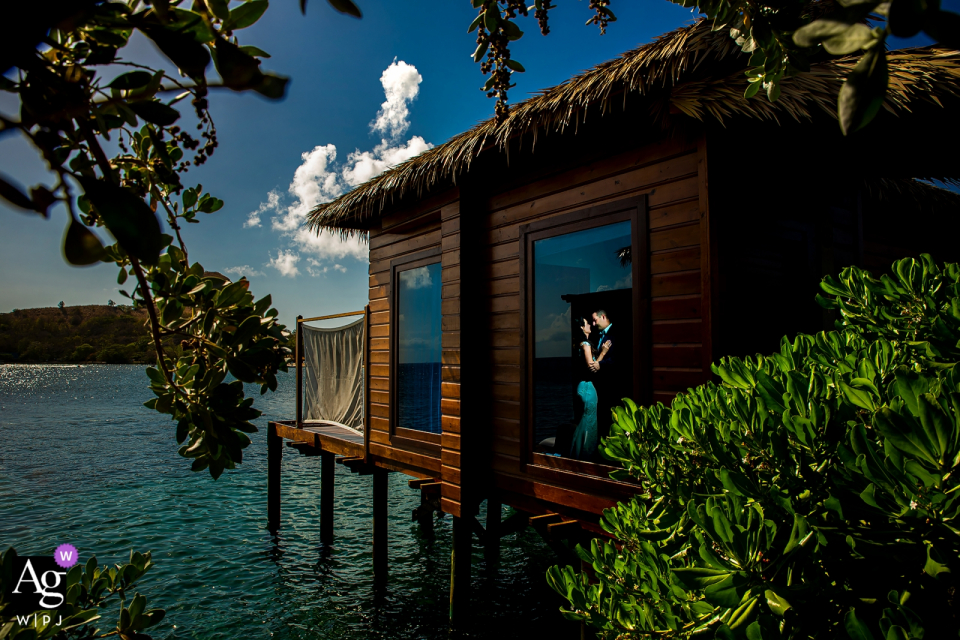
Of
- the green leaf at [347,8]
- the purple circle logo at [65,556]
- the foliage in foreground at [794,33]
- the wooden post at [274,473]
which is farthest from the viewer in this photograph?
the wooden post at [274,473]

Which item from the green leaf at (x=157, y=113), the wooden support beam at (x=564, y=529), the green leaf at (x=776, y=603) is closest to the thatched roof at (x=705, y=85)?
the green leaf at (x=776, y=603)

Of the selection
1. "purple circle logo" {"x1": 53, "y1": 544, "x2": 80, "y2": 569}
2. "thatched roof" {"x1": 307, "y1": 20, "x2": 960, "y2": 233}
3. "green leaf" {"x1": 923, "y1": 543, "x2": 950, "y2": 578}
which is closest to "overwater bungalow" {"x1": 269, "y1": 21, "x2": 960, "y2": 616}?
"thatched roof" {"x1": 307, "y1": 20, "x2": 960, "y2": 233}

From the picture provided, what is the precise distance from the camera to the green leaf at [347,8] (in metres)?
0.69

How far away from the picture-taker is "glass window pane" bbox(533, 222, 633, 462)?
392 cm

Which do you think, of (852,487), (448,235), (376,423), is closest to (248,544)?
(376,423)

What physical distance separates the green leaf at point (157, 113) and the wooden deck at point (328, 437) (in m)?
6.23

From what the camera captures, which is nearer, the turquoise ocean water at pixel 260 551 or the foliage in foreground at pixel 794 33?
the foliage in foreground at pixel 794 33

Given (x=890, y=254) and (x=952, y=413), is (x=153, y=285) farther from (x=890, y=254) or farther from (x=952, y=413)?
(x=890, y=254)

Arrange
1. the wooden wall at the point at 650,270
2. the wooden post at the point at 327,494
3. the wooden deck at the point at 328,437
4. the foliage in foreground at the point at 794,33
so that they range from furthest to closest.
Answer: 1. the wooden post at the point at 327,494
2. the wooden deck at the point at 328,437
3. the wooden wall at the point at 650,270
4. the foliage in foreground at the point at 794,33

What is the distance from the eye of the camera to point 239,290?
110 centimetres

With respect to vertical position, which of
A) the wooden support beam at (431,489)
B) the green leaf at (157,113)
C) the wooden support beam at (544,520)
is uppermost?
the green leaf at (157,113)

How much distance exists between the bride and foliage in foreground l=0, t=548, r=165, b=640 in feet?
10.3

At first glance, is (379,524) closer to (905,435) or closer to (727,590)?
(727,590)

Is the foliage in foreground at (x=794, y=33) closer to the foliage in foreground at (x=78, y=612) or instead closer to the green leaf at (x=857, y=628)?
the green leaf at (x=857, y=628)
